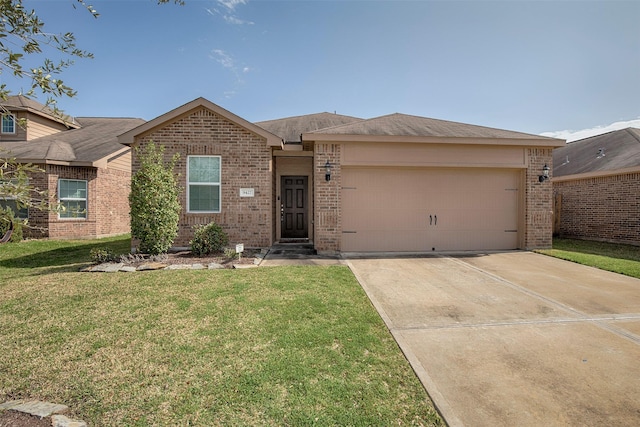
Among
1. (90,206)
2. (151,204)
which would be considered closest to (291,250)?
(151,204)

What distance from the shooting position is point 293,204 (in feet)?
33.7

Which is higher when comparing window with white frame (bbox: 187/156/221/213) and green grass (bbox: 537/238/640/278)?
window with white frame (bbox: 187/156/221/213)

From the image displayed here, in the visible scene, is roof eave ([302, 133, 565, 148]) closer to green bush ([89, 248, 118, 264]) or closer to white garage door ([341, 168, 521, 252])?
white garage door ([341, 168, 521, 252])

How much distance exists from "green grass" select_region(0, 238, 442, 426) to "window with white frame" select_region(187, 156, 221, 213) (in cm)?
370

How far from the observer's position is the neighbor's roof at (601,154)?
11148 millimetres

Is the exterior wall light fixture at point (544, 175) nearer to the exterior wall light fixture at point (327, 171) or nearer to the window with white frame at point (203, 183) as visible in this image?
the exterior wall light fixture at point (327, 171)

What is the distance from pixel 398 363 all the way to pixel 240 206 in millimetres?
6745

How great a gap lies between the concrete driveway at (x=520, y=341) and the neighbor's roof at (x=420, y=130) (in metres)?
4.02

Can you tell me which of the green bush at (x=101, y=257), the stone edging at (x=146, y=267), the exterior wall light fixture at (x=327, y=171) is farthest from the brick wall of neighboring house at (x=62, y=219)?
the exterior wall light fixture at (x=327, y=171)

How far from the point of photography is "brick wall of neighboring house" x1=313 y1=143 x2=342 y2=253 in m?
8.13

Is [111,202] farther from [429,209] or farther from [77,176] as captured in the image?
[429,209]

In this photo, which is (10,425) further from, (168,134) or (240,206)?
(168,134)

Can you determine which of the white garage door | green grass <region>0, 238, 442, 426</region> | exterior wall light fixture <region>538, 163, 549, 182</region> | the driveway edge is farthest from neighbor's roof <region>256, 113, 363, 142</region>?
the driveway edge

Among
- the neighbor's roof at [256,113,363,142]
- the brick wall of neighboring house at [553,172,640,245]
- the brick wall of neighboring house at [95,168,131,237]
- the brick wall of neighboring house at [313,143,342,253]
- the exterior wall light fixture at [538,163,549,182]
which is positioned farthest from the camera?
the brick wall of neighboring house at [95,168,131,237]
